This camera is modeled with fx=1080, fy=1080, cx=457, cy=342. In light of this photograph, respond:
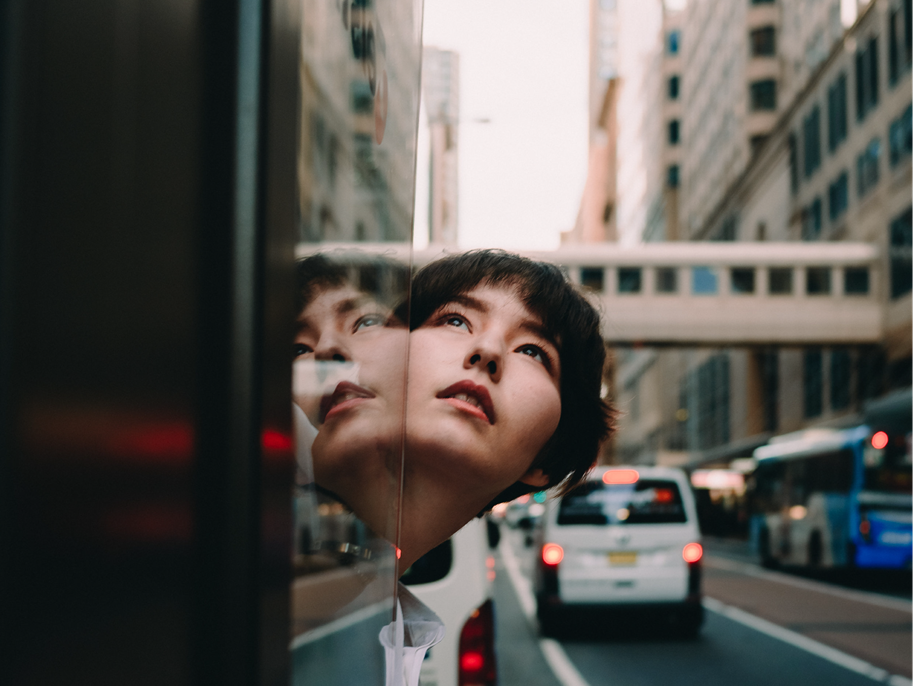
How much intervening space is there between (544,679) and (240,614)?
8399 millimetres

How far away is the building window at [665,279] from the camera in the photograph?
3347 cm

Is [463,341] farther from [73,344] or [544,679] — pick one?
[544,679]

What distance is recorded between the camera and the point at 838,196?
36344 millimetres

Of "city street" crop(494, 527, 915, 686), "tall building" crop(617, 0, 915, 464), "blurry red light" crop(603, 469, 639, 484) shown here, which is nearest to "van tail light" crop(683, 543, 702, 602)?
"city street" crop(494, 527, 915, 686)

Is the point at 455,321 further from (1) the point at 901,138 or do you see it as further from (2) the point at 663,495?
(1) the point at 901,138

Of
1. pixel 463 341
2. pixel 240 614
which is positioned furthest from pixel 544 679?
pixel 240 614

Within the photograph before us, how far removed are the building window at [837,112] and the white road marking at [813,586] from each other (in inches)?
643

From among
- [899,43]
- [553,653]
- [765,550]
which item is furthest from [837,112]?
[553,653]

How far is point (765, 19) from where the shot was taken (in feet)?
164

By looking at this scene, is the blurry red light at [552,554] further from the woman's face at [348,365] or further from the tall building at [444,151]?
the woman's face at [348,365]

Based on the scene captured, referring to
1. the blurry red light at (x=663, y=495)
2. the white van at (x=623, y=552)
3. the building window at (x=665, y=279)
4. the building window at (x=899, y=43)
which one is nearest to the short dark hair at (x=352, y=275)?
the white van at (x=623, y=552)

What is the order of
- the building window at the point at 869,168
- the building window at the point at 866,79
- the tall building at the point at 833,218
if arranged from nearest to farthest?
the tall building at the point at 833,218
the building window at the point at 869,168
the building window at the point at 866,79

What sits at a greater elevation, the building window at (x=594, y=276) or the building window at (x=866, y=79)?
the building window at (x=866, y=79)

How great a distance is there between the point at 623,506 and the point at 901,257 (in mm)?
21126
